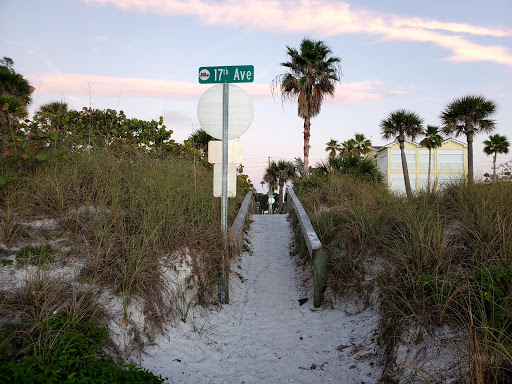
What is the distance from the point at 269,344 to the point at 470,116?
85.9ft

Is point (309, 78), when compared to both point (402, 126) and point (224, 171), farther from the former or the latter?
point (224, 171)

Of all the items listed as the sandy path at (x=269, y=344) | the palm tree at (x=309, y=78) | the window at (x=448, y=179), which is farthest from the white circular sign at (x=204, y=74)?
the palm tree at (x=309, y=78)

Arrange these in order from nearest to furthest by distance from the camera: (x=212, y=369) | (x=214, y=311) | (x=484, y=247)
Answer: (x=212, y=369)
(x=484, y=247)
(x=214, y=311)

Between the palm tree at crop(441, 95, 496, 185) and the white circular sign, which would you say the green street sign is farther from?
the palm tree at crop(441, 95, 496, 185)

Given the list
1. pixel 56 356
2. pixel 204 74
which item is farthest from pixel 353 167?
pixel 56 356

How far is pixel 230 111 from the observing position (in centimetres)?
554

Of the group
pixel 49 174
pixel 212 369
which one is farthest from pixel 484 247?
pixel 49 174

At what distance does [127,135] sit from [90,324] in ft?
31.6

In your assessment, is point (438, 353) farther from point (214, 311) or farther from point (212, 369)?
point (214, 311)

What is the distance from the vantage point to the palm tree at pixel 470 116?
80.8ft

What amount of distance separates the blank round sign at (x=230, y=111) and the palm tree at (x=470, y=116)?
23.2 metres

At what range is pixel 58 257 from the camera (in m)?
4.50

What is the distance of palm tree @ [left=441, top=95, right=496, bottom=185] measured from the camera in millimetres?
24641

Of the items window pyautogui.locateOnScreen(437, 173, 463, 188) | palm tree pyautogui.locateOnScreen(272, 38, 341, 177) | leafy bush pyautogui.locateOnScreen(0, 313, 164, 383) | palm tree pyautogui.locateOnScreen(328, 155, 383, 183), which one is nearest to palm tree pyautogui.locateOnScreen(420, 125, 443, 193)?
palm tree pyautogui.locateOnScreen(272, 38, 341, 177)
